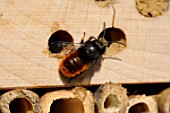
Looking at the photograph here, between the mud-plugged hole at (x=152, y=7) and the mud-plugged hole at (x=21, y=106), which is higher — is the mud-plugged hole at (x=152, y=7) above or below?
above

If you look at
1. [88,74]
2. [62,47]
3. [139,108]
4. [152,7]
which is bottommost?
[139,108]

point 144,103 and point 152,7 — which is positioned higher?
point 152,7

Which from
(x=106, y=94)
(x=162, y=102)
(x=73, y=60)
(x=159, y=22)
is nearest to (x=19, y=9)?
(x=73, y=60)

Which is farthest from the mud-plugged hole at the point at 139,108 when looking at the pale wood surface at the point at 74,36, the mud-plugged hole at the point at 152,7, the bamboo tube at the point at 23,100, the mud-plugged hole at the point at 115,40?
the bamboo tube at the point at 23,100

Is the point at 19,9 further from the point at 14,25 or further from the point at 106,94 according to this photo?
the point at 106,94

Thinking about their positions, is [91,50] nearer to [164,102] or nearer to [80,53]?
[80,53]

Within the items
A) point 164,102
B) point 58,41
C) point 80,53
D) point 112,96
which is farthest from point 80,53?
point 164,102

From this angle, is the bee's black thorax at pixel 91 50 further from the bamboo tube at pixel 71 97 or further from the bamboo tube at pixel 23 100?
the bamboo tube at pixel 23 100
